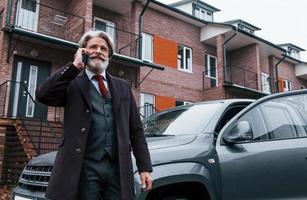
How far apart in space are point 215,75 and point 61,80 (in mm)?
18529

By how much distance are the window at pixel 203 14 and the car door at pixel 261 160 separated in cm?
2007

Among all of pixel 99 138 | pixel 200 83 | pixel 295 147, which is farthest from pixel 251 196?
pixel 200 83

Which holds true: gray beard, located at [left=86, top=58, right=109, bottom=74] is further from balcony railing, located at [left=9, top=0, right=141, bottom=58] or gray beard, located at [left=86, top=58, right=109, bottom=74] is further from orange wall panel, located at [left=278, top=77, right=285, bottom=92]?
orange wall panel, located at [left=278, top=77, right=285, bottom=92]

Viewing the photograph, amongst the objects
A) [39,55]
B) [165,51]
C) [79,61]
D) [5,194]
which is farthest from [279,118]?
[165,51]

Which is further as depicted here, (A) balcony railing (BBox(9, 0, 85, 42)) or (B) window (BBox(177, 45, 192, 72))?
(B) window (BBox(177, 45, 192, 72))

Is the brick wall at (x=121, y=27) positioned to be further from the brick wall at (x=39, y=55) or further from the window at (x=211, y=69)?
the window at (x=211, y=69)

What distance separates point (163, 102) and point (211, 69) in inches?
180

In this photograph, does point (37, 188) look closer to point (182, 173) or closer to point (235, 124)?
point (182, 173)

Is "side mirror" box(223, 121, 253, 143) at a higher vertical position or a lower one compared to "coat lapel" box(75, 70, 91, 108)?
lower

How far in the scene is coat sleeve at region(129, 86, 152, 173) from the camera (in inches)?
97.6

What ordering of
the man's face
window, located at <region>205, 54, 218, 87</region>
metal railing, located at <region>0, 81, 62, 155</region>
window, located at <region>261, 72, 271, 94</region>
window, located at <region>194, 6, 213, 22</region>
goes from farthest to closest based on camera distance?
window, located at <region>194, 6, 213, 22</region> → window, located at <region>261, 72, 271, 94</region> → window, located at <region>205, 54, 218, 87</region> → metal railing, located at <region>0, 81, 62, 155</region> → the man's face

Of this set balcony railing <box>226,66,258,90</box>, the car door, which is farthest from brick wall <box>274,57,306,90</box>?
the car door

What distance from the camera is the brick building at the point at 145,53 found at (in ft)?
39.3

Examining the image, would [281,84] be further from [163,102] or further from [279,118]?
[279,118]
